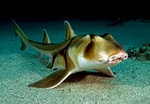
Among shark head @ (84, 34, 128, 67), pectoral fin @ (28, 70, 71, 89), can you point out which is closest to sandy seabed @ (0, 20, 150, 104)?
pectoral fin @ (28, 70, 71, 89)

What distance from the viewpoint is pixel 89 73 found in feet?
14.3

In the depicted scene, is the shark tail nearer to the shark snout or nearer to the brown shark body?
the brown shark body

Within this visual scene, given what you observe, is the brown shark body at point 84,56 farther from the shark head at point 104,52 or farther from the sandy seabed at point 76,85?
the sandy seabed at point 76,85

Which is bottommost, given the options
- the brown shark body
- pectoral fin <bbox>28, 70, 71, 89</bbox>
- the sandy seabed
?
the sandy seabed

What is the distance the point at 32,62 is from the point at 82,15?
472 inches

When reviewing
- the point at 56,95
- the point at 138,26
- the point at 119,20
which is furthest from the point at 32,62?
the point at 119,20

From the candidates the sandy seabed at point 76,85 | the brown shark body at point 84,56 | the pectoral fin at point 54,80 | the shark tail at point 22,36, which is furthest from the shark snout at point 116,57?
the shark tail at point 22,36

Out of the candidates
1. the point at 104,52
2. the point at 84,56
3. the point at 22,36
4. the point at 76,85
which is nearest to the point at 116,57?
the point at 104,52

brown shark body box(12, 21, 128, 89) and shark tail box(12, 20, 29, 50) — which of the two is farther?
shark tail box(12, 20, 29, 50)

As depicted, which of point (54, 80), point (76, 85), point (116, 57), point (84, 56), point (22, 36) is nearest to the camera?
point (116, 57)

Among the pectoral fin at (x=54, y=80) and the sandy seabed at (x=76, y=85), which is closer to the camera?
the sandy seabed at (x=76, y=85)

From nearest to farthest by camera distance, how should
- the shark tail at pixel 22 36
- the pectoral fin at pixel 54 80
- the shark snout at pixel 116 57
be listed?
the shark snout at pixel 116 57 < the pectoral fin at pixel 54 80 < the shark tail at pixel 22 36

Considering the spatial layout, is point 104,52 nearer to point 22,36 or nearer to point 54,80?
point 54,80

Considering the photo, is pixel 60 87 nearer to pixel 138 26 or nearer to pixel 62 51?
pixel 62 51
